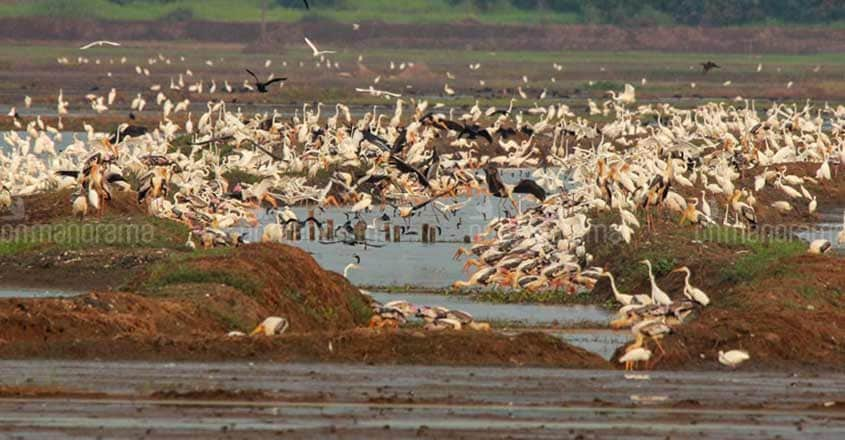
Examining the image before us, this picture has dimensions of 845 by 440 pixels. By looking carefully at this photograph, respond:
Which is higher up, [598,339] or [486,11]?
[598,339]

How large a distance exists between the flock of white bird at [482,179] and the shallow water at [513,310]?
734 mm

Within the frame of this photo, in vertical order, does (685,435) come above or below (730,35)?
above

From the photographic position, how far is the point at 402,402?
13680 millimetres

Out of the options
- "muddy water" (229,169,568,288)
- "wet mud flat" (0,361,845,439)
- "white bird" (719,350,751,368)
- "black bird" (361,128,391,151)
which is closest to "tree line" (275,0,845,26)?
"black bird" (361,128,391,151)

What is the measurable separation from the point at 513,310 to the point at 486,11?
84820mm

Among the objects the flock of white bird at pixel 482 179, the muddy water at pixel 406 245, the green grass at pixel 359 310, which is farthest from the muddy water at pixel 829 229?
the green grass at pixel 359 310

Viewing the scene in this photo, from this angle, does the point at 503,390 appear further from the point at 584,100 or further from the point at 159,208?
the point at 584,100

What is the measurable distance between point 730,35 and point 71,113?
51.8 metres

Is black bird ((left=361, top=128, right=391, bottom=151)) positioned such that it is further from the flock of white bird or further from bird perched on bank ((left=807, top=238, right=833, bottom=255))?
bird perched on bank ((left=807, top=238, right=833, bottom=255))

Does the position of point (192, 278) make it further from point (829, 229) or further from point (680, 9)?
point (680, 9)

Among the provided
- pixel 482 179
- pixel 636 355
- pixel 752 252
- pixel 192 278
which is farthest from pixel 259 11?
pixel 636 355

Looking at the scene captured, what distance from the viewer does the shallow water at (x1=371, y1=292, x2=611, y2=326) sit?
20281 millimetres

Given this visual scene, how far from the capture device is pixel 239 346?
1580 centimetres

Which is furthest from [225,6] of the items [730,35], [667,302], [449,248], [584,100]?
[667,302]
